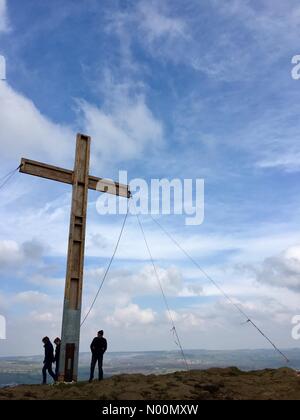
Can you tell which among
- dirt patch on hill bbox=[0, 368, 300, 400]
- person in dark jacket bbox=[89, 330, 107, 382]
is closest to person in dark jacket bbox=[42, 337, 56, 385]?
person in dark jacket bbox=[89, 330, 107, 382]

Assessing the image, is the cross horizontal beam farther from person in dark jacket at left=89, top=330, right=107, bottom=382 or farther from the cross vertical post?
person in dark jacket at left=89, top=330, right=107, bottom=382

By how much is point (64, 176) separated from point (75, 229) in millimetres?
2199

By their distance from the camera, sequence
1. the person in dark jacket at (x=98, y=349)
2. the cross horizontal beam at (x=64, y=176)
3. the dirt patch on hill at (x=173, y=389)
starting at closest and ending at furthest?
the dirt patch on hill at (x=173, y=389) → the person in dark jacket at (x=98, y=349) → the cross horizontal beam at (x=64, y=176)

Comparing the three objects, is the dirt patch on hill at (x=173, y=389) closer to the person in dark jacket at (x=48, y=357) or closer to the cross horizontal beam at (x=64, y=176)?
the person in dark jacket at (x=48, y=357)

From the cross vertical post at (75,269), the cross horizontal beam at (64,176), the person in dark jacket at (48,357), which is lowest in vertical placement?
the person in dark jacket at (48,357)

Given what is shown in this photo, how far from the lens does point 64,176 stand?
16844 millimetres

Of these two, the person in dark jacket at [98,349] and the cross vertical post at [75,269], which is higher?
the cross vertical post at [75,269]

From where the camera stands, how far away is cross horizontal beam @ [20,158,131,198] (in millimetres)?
16266

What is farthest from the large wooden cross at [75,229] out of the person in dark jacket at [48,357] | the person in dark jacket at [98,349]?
the person in dark jacket at [48,357]

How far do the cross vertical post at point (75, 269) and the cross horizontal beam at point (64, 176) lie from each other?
31 centimetres

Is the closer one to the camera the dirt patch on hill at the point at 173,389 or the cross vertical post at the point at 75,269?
the dirt patch on hill at the point at 173,389

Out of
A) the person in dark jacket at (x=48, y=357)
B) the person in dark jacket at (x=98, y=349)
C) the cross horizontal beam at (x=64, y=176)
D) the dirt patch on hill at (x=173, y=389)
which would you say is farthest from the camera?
the cross horizontal beam at (x=64, y=176)

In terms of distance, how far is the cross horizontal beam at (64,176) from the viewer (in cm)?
1627

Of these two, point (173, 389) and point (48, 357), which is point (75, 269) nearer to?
point (48, 357)
